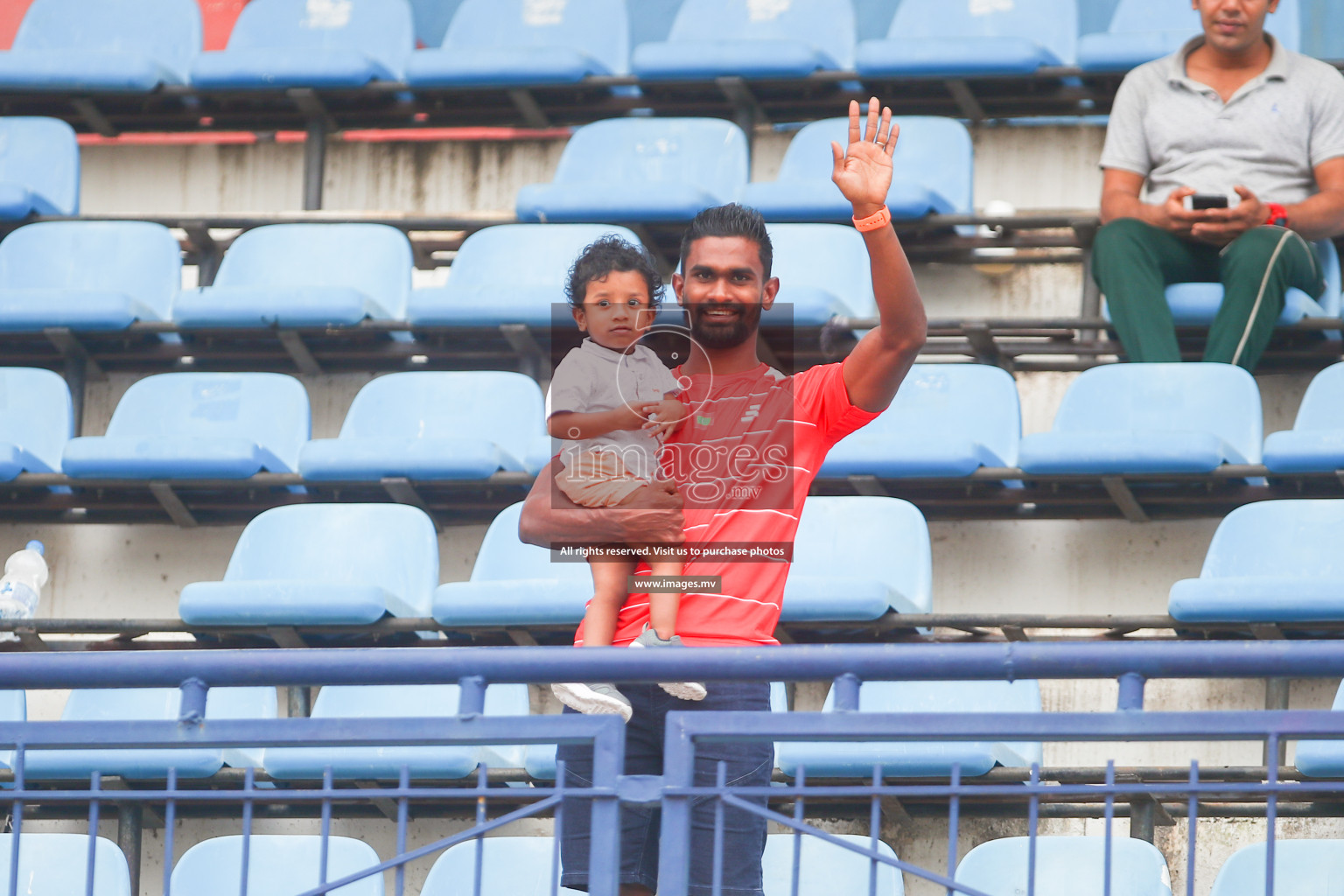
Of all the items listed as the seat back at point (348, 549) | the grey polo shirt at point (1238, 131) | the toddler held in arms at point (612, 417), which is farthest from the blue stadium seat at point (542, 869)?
the grey polo shirt at point (1238, 131)

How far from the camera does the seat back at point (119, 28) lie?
4.66 meters

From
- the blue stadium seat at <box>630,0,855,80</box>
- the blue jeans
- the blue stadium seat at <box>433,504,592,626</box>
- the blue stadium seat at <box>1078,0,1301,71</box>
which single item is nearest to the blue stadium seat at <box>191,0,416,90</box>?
the blue stadium seat at <box>630,0,855,80</box>

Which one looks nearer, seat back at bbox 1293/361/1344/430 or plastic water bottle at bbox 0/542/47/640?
seat back at bbox 1293/361/1344/430

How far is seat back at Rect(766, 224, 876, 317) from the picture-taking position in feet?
12.0

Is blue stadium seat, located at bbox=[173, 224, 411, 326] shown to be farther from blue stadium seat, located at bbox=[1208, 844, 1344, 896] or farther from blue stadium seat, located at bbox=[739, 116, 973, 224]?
blue stadium seat, located at bbox=[1208, 844, 1344, 896]

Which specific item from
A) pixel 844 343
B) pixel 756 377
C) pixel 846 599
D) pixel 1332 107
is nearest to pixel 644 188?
pixel 844 343

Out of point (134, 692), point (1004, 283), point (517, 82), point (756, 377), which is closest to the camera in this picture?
point (756, 377)

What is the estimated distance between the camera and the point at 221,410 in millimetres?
3648

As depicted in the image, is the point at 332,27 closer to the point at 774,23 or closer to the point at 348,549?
the point at 774,23

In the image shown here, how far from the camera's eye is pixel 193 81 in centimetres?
431

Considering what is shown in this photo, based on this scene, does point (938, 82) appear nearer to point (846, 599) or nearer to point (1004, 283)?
point (1004, 283)

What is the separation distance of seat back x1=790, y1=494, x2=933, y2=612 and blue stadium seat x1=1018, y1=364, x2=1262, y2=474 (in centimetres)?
28

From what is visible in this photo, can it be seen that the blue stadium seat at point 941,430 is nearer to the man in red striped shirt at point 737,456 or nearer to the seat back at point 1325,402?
the seat back at point 1325,402

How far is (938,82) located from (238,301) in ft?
6.17
